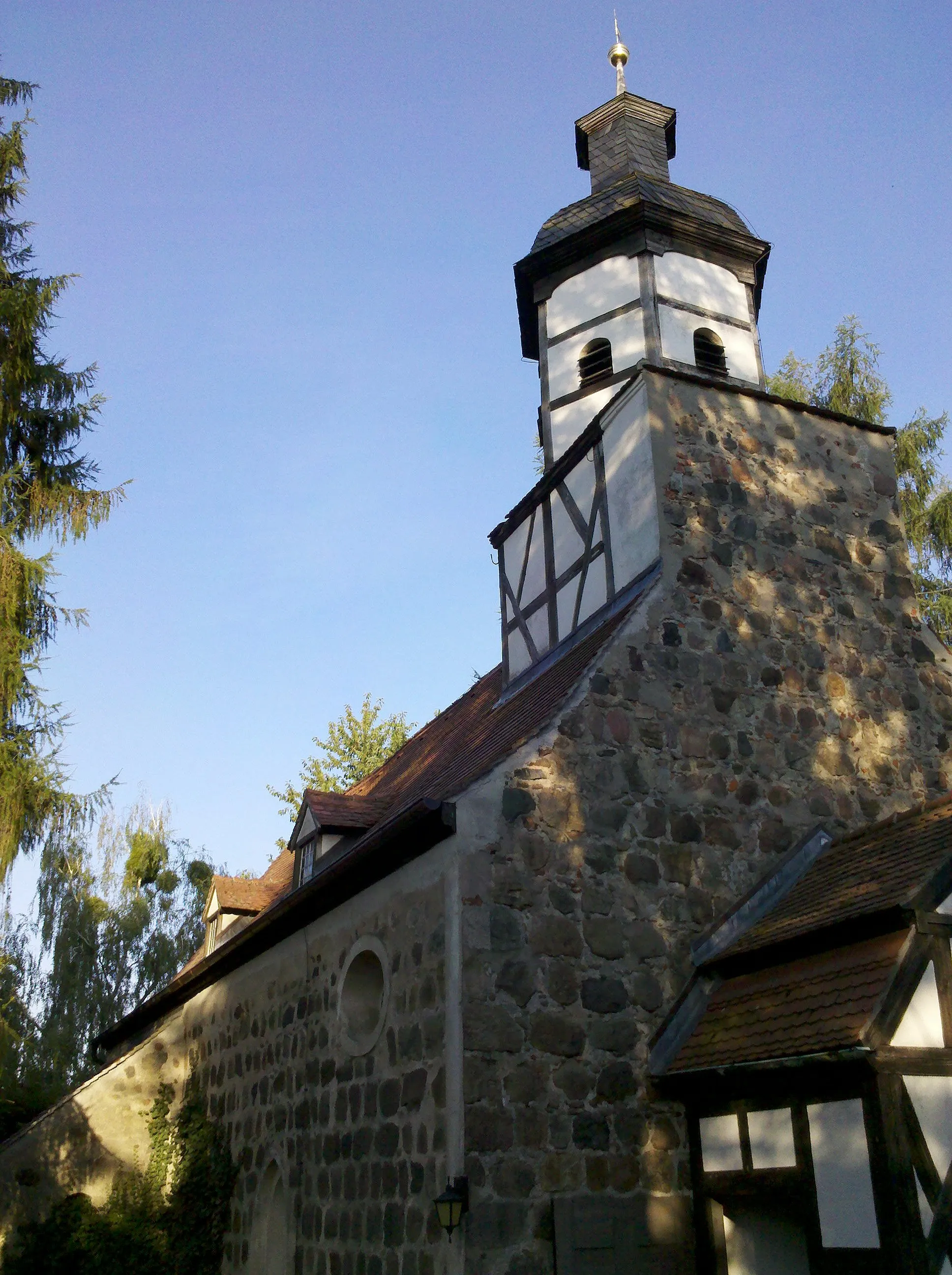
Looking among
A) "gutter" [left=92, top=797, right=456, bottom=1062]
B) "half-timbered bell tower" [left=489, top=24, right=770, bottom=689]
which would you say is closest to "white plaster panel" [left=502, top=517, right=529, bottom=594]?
"half-timbered bell tower" [left=489, top=24, right=770, bottom=689]

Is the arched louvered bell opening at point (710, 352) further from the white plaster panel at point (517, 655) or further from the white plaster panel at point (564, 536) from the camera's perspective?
the white plaster panel at point (517, 655)

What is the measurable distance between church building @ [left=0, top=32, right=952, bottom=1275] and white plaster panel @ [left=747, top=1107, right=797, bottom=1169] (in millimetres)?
29

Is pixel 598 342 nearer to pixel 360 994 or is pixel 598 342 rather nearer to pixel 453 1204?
pixel 360 994

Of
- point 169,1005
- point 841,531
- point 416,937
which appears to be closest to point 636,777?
point 416,937

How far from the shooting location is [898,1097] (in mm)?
6238

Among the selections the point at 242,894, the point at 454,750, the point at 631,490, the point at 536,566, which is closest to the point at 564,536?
the point at 536,566

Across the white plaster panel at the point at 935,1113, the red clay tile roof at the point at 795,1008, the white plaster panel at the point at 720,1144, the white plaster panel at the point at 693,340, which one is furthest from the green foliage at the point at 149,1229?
the white plaster panel at the point at 693,340

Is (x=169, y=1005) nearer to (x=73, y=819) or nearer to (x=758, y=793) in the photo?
(x=73, y=819)

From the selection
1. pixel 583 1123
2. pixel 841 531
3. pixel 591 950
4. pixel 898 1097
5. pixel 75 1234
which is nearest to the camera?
pixel 898 1097

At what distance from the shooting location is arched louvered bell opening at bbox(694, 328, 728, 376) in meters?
12.3

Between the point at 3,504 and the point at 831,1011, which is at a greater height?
the point at 3,504

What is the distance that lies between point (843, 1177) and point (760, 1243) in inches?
58.9

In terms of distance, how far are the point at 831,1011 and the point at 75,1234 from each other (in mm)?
9113

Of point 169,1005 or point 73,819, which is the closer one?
point 73,819
